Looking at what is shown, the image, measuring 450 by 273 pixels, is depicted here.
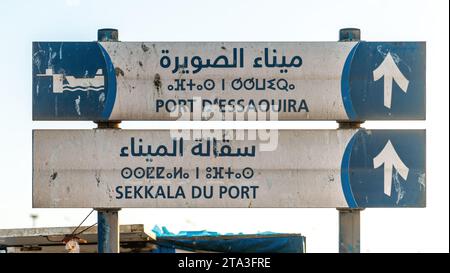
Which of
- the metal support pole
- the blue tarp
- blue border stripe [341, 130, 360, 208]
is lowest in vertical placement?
the blue tarp

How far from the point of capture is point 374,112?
501 inches

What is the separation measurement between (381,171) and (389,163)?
0.43 ft

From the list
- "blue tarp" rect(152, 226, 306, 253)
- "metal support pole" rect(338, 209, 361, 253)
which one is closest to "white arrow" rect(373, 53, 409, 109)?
"metal support pole" rect(338, 209, 361, 253)

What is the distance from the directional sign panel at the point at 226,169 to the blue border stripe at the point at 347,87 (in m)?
0.29

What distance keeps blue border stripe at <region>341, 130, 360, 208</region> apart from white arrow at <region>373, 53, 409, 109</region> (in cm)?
56

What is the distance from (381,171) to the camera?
41.8 ft

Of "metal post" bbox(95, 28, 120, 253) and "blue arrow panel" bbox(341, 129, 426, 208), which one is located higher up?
"blue arrow panel" bbox(341, 129, 426, 208)

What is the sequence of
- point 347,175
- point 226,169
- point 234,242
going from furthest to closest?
point 234,242 < point 347,175 < point 226,169

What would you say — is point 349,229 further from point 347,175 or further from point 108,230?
point 108,230

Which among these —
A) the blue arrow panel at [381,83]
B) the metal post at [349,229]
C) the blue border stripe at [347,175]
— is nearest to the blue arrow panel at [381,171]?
the blue border stripe at [347,175]

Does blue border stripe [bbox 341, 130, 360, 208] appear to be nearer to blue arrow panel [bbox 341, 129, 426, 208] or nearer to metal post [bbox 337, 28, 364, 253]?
blue arrow panel [bbox 341, 129, 426, 208]

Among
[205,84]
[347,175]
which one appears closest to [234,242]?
[347,175]

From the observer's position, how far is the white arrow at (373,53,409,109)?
12.8 meters

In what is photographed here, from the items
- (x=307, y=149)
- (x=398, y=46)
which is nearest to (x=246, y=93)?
(x=307, y=149)
